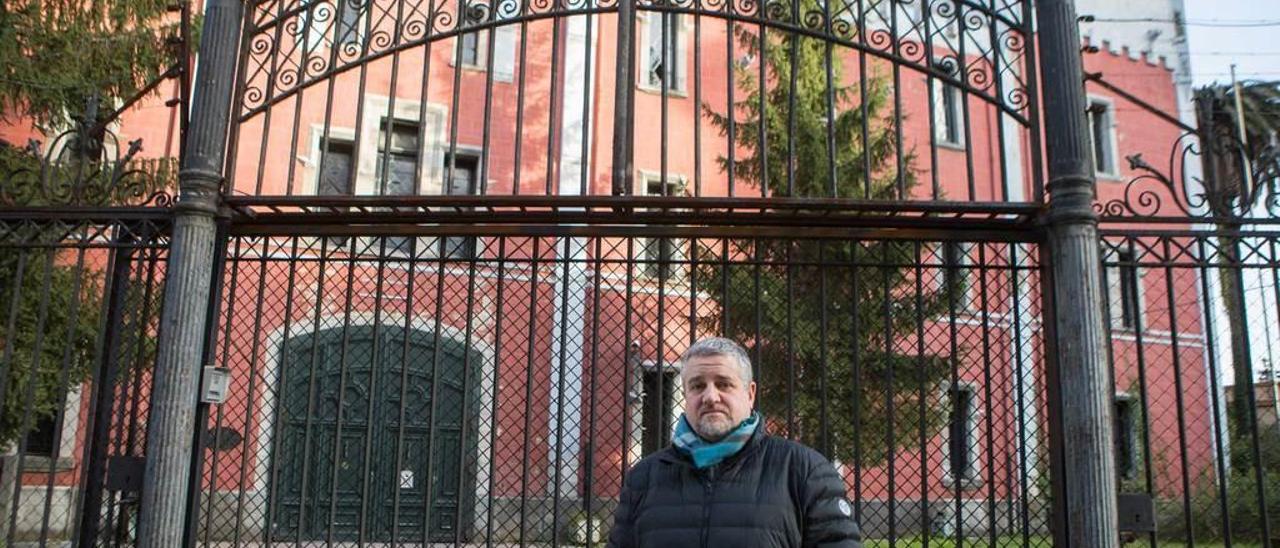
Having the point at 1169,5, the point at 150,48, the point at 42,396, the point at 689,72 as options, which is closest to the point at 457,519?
the point at 42,396

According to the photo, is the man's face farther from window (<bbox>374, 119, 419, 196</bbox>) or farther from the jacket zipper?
window (<bbox>374, 119, 419, 196</bbox>)

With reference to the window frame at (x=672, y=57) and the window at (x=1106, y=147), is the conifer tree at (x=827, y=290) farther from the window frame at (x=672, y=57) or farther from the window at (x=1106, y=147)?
the window at (x=1106, y=147)

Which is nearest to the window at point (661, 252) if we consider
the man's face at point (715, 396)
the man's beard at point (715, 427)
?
the man's face at point (715, 396)

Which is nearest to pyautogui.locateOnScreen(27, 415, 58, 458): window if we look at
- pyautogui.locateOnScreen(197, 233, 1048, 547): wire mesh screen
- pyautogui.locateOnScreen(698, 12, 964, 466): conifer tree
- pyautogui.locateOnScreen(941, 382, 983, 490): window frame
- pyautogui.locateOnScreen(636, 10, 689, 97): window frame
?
pyautogui.locateOnScreen(197, 233, 1048, 547): wire mesh screen

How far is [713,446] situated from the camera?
2893 millimetres

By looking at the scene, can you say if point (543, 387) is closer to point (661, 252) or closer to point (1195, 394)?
point (661, 252)

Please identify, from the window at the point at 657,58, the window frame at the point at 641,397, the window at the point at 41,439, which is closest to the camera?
the window frame at the point at 641,397

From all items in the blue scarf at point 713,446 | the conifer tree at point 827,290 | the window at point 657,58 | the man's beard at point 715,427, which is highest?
the window at point 657,58

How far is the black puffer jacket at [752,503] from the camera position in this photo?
276cm

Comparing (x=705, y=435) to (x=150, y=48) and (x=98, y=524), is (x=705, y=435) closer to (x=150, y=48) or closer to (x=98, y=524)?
(x=98, y=524)

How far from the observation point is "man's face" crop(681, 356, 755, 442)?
293cm

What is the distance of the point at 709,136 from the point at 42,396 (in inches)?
430

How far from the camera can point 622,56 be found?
16.4ft

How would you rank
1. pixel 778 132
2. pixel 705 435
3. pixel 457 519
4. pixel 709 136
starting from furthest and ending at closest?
pixel 709 136 < pixel 778 132 < pixel 457 519 < pixel 705 435
